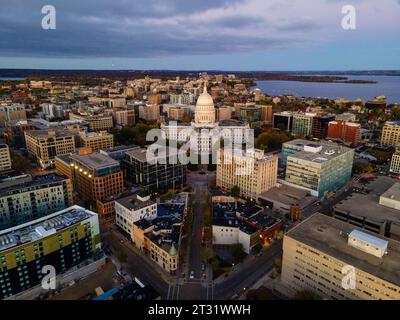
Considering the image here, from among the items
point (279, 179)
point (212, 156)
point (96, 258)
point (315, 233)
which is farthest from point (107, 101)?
point (315, 233)

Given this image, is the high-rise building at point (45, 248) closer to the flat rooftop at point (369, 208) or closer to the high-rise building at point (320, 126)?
the flat rooftop at point (369, 208)

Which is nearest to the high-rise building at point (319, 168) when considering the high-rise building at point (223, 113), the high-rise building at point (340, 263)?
the high-rise building at point (340, 263)

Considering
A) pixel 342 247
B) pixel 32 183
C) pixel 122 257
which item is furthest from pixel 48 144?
pixel 342 247

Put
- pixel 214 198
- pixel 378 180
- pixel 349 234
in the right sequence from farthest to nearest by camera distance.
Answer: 1. pixel 378 180
2. pixel 214 198
3. pixel 349 234

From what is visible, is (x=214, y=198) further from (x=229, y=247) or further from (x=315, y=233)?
(x=315, y=233)

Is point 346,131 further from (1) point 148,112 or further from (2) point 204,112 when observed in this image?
(1) point 148,112

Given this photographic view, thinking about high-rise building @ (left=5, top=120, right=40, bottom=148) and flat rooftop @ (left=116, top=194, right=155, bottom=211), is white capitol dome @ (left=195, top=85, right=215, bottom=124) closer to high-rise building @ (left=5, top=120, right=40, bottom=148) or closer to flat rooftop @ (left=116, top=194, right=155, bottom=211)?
high-rise building @ (left=5, top=120, right=40, bottom=148)
